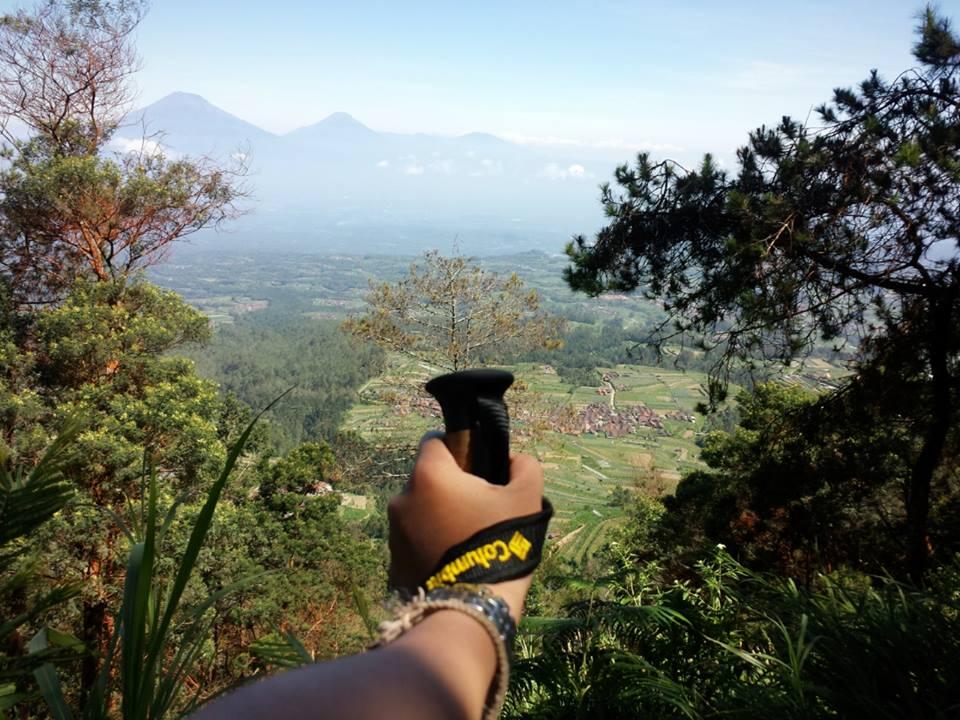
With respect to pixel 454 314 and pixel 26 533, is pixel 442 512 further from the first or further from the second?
pixel 454 314

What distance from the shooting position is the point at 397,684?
45 cm

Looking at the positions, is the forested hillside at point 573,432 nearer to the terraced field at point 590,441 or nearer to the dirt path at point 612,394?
the terraced field at point 590,441

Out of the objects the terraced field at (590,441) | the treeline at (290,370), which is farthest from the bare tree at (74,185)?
the treeline at (290,370)

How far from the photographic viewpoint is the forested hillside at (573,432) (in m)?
1.39

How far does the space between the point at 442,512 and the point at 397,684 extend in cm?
24

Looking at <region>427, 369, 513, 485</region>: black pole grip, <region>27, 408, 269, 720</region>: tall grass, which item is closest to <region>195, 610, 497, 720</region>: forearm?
<region>427, 369, 513, 485</region>: black pole grip

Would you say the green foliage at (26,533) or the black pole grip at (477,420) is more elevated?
the black pole grip at (477,420)

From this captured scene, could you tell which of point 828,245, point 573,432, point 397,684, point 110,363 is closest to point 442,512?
point 397,684

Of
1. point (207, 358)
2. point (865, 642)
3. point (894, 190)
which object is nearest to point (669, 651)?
point (865, 642)

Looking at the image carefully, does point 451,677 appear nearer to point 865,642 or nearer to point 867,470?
point 865,642

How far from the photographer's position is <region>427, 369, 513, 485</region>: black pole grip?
0.78m

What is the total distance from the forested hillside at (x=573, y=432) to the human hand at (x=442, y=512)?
195mm

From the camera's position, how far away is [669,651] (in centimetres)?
187

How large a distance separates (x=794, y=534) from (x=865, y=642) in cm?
502
